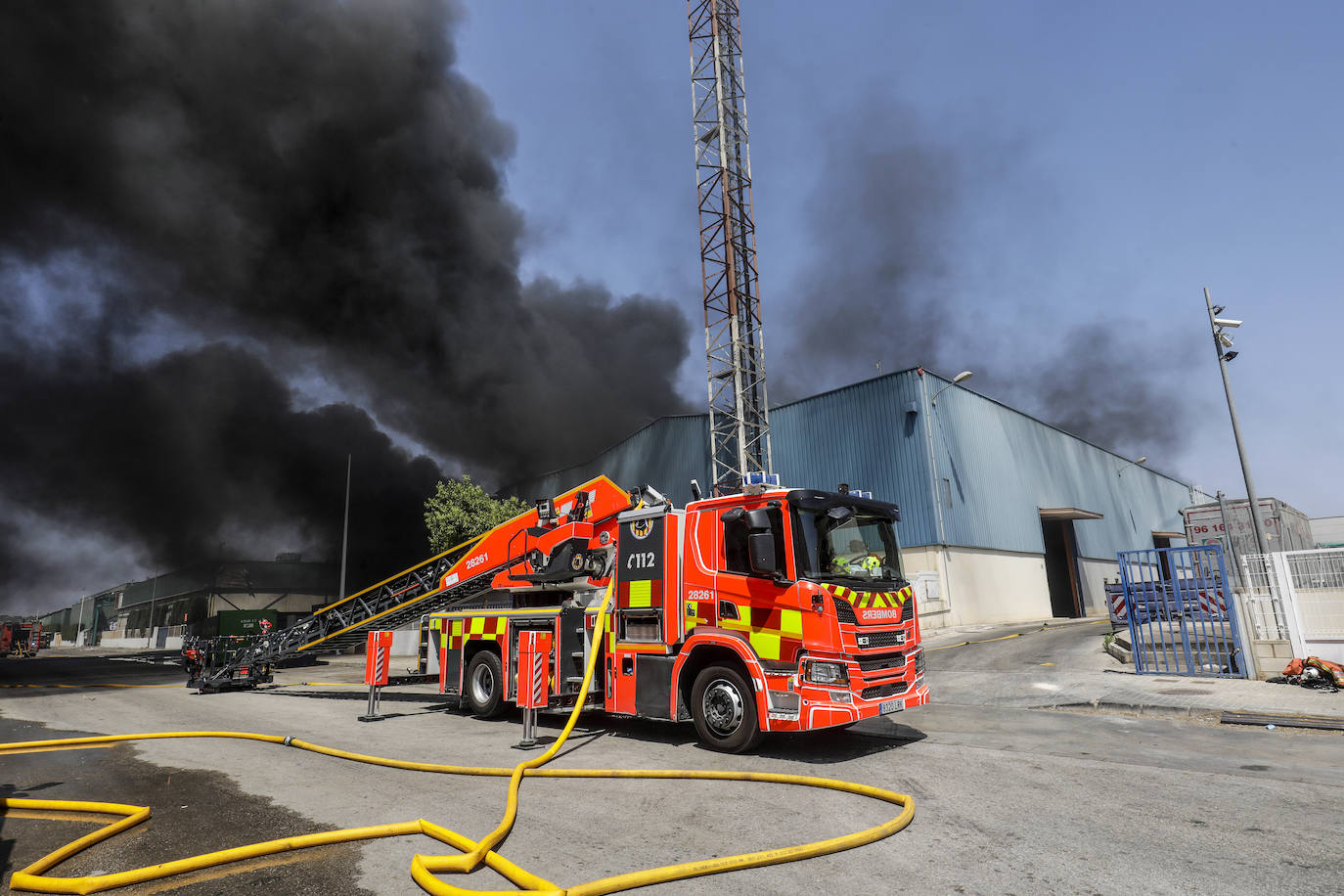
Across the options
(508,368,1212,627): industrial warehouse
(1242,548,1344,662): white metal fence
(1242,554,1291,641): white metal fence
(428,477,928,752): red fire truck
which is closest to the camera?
(428,477,928,752): red fire truck

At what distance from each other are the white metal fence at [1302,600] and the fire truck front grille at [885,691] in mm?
8326

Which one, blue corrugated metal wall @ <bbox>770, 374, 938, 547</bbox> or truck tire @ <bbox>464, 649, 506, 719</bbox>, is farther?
blue corrugated metal wall @ <bbox>770, 374, 938, 547</bbox>

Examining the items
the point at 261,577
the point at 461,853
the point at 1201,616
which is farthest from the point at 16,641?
the point at 1201,616

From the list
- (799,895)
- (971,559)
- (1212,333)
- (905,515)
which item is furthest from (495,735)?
(971,559)

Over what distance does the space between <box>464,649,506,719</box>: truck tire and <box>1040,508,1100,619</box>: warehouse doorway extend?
38.5 meters

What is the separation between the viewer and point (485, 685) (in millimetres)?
10828

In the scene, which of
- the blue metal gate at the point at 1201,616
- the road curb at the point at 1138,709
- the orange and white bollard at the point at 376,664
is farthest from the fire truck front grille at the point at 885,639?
the orange and white bollard at the point at 376,664

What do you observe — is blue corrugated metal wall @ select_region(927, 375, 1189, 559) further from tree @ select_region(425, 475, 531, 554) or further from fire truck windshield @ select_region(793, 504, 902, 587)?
fire truck windshield @ select_region(793, 504, 902, 587)

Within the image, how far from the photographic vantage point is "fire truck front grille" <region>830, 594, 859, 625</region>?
23.6 feet

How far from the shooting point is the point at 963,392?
3416 cm

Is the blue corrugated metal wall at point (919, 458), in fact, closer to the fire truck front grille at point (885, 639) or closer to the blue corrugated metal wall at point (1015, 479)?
the blue corrugated metal wall at point (1015, 479)

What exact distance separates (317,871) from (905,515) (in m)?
30.2

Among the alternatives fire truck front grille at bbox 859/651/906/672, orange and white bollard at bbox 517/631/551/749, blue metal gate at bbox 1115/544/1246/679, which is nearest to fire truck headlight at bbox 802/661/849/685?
fire truck front grille at bbox 859/651/906/672

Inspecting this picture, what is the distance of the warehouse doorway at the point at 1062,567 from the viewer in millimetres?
42812
